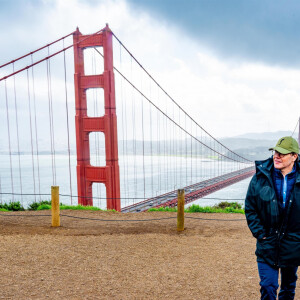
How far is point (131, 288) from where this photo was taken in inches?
155

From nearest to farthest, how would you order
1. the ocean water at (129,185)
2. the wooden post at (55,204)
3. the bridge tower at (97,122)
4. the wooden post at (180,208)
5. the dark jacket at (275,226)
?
the dark jacket at (275,226) → the wooden post at (180,208) → the wooden post at (55,204) → the bridge tower at (97,122) → the ocean water at (129,185)

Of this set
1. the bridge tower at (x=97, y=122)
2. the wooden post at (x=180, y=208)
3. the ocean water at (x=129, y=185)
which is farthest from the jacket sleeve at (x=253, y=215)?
the ocean water at (x=129, y=185)

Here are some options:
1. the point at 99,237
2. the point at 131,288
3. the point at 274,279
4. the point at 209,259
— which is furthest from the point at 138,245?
the point at 274,279

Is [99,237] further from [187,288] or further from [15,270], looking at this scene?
[187,288]

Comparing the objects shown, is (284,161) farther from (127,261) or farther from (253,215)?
(127,261)

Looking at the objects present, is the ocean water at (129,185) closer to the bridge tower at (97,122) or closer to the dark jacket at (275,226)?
the bridge tower at (97,122)

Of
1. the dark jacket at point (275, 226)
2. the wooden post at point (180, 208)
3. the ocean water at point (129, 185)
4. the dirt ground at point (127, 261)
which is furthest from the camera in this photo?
the ocean water at point (129, 185)

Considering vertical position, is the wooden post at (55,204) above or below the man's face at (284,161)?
below

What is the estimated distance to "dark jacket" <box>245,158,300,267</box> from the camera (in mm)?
2686

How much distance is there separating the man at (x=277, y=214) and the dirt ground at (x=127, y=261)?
3.92ft

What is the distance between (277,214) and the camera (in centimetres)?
267

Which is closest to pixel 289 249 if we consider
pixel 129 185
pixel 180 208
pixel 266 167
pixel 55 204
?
pixel 266 167

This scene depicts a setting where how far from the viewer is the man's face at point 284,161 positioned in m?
2.72

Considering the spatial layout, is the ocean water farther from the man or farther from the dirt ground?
the man
